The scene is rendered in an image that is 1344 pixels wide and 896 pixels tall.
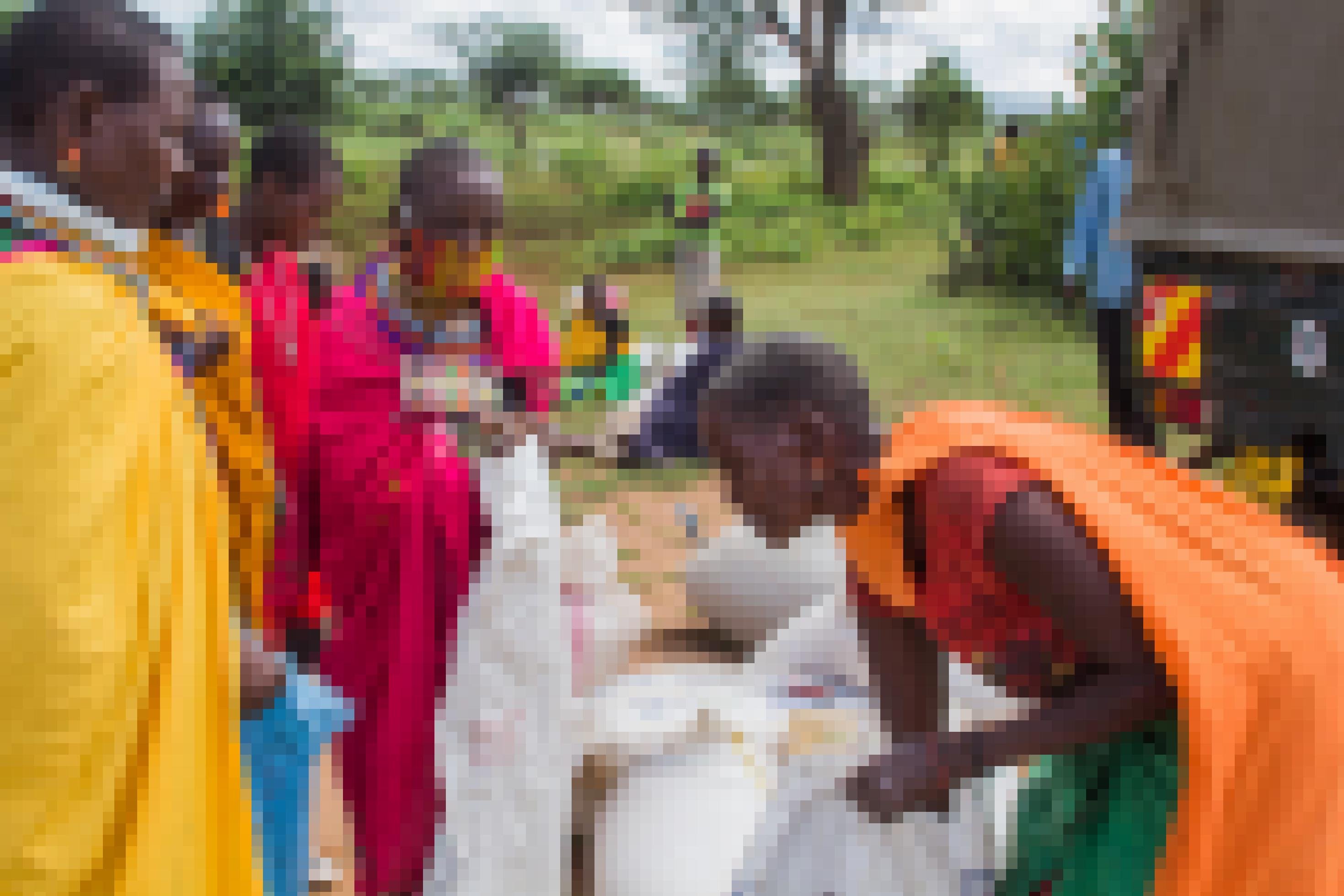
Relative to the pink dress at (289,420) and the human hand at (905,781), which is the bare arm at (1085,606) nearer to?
the human hand at (905,781)

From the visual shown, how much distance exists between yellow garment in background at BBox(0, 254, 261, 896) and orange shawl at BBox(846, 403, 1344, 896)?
0.86m

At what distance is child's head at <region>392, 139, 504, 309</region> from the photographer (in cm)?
211

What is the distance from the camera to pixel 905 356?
24.0ft

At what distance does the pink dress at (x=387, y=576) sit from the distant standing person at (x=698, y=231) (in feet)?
12.4

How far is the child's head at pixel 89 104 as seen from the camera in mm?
1248

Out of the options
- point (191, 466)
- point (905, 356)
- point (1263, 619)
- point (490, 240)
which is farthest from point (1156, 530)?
point (905, 356)

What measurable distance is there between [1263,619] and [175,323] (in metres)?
1.32

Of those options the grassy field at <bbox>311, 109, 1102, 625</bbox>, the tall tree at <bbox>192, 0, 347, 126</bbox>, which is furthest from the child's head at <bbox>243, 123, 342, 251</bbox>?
the tall tree at <bbox>192, 0, 347, 126</bbox>

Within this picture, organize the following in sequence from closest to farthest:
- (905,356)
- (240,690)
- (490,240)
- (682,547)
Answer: (240,690) < (490,240) < (682,547) < (905,356)

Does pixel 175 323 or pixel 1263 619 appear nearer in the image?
pixel 1263 619

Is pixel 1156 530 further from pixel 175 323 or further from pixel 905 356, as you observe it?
pixel 905 356

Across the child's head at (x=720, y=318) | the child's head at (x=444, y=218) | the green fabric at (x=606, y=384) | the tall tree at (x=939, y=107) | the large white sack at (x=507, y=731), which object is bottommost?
the large white sack at (x=507, y=731)

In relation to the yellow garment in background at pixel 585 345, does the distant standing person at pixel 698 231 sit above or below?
above

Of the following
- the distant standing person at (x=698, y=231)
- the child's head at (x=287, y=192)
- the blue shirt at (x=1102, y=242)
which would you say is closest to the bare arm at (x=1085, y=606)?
the child's head at (x=287, y=192)
